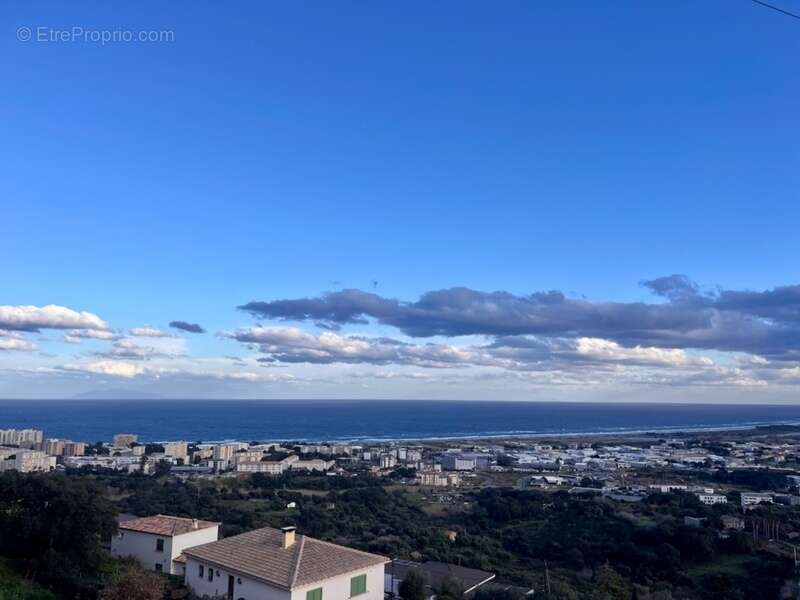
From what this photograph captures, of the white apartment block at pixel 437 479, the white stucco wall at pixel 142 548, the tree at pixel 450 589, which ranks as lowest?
the white apartment block at pixel 437 479

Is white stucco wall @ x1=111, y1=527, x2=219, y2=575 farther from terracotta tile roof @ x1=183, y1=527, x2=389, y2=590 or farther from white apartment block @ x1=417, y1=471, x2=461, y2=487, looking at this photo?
white apartment block @ x1=417, y1=471, x2=461, y2=487

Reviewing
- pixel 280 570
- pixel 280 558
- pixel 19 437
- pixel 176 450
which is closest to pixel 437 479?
pixel 176 450

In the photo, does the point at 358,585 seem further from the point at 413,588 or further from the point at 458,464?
the point at 458,464

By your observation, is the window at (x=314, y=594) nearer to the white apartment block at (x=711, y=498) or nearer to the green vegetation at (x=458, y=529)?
the green vegetation at (x=458, y=529)

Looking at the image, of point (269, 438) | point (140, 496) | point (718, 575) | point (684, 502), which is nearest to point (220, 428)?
point (269, 438)

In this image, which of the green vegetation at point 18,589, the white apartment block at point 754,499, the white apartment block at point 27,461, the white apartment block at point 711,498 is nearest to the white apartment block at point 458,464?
the white apartment block at point 711,498

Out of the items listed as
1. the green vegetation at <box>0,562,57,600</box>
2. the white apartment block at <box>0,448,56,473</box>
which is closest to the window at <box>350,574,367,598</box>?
the green vegetation at <box>0,562,57,600</box>

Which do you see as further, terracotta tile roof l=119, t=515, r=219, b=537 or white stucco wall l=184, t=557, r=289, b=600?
terracotta tile roof l=119, t=515, r=219, b=537
